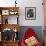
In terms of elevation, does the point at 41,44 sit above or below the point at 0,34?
below

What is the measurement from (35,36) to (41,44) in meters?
0.41

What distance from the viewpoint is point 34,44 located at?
5.63 m

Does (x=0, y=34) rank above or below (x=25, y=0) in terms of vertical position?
below

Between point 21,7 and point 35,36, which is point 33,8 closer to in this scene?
point 21,7

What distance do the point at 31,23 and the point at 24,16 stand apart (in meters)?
0.38

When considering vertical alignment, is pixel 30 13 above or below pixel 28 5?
below

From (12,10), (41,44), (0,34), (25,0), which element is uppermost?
(25,0)

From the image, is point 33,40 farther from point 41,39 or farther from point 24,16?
point 24,16

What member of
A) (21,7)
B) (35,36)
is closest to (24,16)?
(21,7)

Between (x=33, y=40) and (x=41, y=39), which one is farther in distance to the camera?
(x=41, y=39)

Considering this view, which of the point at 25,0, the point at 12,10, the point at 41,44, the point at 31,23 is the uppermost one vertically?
the point at 25,0

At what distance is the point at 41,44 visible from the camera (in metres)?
6.05

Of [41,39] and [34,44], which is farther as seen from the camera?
[41,39]

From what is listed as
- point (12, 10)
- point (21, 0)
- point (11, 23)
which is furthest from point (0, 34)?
point (21, 0)
